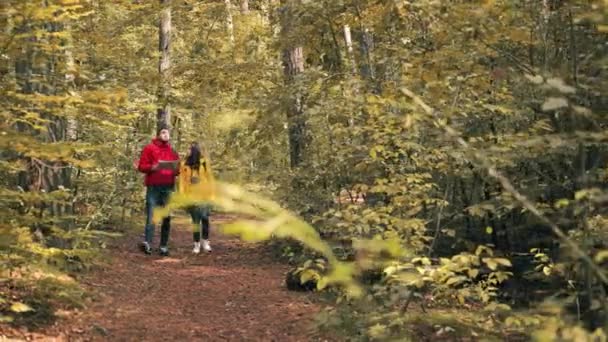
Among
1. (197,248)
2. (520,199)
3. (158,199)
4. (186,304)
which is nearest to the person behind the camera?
(520,199)

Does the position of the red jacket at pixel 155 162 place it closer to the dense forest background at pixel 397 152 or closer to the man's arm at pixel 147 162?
the man's arm at pixel 147 162

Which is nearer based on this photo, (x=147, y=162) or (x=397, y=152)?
(x=397, y=152)

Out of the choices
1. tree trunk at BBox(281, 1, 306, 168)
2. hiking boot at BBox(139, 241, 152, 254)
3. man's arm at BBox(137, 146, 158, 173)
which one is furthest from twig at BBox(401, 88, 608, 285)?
hiking boot at BBox(139, 241, 152, 254)

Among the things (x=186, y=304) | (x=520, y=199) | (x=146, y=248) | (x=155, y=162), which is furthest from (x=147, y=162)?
(x=520, y=199)

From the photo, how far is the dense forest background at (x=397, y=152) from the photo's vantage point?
3.44 meters

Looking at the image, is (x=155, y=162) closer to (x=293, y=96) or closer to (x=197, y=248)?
(x=197, y=248)

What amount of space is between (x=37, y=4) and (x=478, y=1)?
123 inches

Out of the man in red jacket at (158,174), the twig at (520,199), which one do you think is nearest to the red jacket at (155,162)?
the man in red jacket at (158,174)

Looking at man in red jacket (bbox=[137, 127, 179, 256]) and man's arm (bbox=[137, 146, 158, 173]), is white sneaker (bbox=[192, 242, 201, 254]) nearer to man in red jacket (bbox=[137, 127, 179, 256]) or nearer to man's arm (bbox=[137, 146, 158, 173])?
man in red jacket (bbox=[137, 127, 179, 256])

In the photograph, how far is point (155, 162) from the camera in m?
10.1

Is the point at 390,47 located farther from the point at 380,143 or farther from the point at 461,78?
the point at 461,78

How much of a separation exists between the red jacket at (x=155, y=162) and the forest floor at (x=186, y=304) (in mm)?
1307

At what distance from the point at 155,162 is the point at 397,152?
A: 4.86 m

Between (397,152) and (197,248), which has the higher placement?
(397,152)
